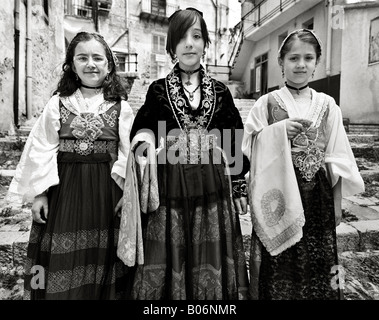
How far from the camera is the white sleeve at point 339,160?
5.37 feet

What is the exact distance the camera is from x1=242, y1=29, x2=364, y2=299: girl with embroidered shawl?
163 cm

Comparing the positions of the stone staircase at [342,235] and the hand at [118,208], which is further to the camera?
the stone staircase at [342,235]

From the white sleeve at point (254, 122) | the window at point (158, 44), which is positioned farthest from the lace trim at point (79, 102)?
the window at point (158, 44)

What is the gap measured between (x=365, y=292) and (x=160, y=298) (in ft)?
5.70

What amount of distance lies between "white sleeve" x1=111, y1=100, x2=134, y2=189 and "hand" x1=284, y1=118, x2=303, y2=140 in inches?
38.3

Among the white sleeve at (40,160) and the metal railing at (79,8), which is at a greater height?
the metal railing at (79,8)

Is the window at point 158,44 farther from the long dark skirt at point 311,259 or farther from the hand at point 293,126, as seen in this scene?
the long dark skirt at point 311,259

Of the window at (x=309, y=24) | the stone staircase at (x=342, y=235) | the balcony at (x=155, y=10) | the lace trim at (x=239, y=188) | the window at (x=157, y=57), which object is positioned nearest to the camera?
the lace trim at (x=239, y=188)

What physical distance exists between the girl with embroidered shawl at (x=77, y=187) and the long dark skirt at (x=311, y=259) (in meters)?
0.96

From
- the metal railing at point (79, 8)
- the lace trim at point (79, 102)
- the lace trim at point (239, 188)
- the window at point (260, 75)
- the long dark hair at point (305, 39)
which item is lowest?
the lace trim at point (239, 188)

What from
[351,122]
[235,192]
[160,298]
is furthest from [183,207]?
[351,122]

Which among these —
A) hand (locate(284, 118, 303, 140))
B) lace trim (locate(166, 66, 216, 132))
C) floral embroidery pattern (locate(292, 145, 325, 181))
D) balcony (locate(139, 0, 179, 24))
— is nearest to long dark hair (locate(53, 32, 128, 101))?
lace trim (locate(166, 66, 216, 132))

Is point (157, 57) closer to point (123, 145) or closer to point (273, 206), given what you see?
point (123, 145)

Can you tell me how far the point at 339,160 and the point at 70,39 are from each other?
14.1 metres
